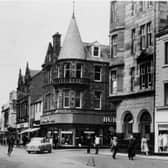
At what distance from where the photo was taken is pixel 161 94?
36.8 meters

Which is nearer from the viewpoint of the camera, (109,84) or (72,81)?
(109,84)

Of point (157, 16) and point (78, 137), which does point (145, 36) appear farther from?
point (78, 137)

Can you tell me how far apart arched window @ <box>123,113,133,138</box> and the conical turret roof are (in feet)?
59.2

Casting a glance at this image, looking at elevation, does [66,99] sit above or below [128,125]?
above

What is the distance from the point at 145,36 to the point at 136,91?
5.14m

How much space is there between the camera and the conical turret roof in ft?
197

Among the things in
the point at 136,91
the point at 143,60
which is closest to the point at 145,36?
the point at 143,60

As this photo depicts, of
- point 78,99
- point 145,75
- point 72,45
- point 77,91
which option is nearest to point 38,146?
point 145,75

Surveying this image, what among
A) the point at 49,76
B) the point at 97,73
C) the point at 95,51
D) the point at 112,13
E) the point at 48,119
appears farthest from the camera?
the point at 49,76

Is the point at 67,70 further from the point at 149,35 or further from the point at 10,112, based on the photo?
the point at 10,112

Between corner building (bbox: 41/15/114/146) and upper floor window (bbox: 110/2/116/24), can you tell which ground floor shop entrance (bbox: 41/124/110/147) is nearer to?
corner building (bbox: 41/15/114/146)

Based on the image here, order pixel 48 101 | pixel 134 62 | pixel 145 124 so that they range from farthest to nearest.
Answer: pixel 48 101 < pixel 134 62 < pixel 145 124

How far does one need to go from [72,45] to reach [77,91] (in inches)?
254

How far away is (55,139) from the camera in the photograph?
55.4 metres
